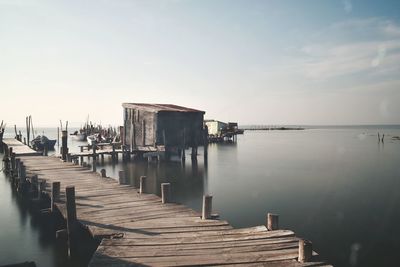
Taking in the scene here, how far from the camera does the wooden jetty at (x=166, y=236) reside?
6.55 metres

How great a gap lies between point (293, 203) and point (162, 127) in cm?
1702

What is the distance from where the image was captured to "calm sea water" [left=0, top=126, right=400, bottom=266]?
11438 mm

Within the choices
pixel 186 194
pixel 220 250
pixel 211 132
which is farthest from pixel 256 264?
pixel 211 132

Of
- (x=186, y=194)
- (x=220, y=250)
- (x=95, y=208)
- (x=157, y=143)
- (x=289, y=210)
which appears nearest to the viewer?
(x=220, y=250)

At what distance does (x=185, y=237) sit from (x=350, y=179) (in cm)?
2195

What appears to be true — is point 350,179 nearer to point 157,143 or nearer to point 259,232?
point 157,143

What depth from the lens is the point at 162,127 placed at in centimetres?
3108

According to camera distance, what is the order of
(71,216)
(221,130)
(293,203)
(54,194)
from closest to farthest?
(71,216)
(54,194)
(293,203)
(221,130)

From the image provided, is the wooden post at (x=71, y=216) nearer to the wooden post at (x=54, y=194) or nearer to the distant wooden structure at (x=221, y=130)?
the wooden post at (x=54, y=194)

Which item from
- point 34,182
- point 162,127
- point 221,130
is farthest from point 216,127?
point 34,182

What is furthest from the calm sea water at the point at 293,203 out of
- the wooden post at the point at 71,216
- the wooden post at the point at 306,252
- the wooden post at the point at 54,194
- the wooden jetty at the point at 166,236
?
the wooden post at the point at 306,252

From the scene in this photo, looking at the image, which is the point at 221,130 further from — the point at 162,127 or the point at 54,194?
the point at 54,194

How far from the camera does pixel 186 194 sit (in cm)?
1992

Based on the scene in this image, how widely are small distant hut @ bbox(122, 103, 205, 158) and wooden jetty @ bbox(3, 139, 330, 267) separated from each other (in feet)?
61.6
